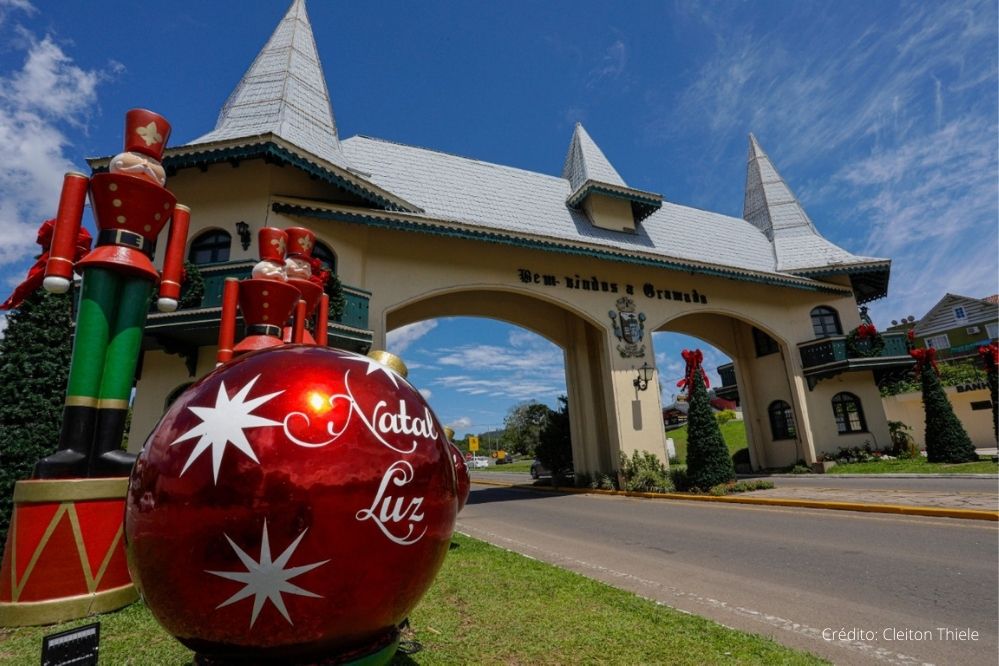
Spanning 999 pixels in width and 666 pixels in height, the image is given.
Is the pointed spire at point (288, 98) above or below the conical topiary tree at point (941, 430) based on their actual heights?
above

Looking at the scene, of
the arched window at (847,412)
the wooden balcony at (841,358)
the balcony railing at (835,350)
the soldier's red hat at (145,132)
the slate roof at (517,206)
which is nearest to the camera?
the soldier's red hat at (145,132)

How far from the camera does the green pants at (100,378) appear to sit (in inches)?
153

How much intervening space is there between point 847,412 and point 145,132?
23.9 metres

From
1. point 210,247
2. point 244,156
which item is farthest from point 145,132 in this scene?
point 210,247

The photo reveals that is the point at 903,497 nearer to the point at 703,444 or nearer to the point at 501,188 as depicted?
the point at 703,444

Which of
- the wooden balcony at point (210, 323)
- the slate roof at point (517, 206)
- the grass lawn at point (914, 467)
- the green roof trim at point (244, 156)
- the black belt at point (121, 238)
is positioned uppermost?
the slate roof at point (517, 206)

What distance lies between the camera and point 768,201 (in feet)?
78.0

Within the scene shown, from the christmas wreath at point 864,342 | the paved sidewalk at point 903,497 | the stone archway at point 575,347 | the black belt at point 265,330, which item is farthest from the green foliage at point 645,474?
the black belt at point 265,330

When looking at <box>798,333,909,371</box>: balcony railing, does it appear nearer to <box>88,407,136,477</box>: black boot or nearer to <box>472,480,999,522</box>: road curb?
<box>472,480,999,522</box>: road curb

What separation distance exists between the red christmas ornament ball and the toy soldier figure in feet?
9.91

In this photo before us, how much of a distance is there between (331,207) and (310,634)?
1069cm

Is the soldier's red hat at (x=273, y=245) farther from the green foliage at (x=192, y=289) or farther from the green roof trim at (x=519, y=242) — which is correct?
the green roof trim at (x=519, y=242)

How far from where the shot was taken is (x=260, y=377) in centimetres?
173

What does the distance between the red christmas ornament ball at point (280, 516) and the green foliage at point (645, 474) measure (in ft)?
46.3
